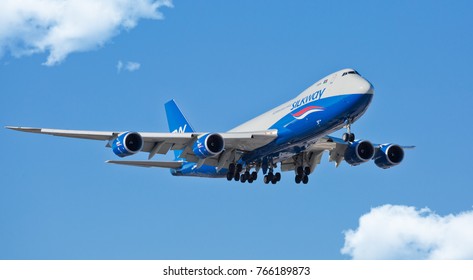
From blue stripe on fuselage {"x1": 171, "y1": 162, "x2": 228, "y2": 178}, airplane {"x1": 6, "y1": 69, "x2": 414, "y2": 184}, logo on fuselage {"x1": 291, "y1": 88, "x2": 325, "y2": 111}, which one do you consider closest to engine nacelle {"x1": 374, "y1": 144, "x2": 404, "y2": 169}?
airplane {"x1": 6, "y1": 69, "x2": 414, "y2": 184}

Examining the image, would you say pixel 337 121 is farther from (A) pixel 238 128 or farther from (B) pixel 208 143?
(A) pixel 238 128

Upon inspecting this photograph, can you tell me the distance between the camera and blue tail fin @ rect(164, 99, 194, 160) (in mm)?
56844

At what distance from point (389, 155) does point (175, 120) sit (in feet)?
45.4

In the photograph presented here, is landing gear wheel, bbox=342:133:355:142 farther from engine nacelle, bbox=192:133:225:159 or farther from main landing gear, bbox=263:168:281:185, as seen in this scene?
main landing gear, bbox=263:168:281:185

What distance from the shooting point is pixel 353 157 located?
5128cm

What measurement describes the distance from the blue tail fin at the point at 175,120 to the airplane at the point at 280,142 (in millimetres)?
2228

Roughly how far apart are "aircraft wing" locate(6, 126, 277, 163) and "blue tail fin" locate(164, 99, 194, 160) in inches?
279

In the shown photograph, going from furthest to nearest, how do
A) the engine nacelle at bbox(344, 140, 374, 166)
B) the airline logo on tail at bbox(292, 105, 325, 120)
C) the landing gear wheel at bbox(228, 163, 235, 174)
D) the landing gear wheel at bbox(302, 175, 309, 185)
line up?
the landing gear wheel at bbox(302, 175, 309, 185), the engine nacelle at bbox(344, 140, 374, 166), the landing gear wheel at bbox(228, 163, 235, 174), the airline logo on tail at bbox(292, 105, 325, 120)

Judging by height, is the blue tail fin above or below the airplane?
above

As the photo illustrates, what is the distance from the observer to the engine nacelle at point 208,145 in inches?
1822

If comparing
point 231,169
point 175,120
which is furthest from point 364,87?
point 175,120

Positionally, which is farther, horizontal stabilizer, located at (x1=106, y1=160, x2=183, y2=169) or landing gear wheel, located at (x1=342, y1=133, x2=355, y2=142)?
horizontal stabilizer, located at (x1=106, y1=160, x2=183, y2=169)

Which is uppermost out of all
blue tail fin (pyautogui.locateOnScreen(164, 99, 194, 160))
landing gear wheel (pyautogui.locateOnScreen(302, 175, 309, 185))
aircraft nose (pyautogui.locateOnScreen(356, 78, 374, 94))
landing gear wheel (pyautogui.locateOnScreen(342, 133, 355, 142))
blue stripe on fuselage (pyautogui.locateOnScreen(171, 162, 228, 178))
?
blue tail fin (pyautogui.locateOnScreen(164, 99, 194, 160))

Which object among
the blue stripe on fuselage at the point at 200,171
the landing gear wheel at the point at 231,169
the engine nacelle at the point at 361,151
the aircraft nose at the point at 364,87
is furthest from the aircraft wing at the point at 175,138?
the engine nacelle at the point at 361,151
